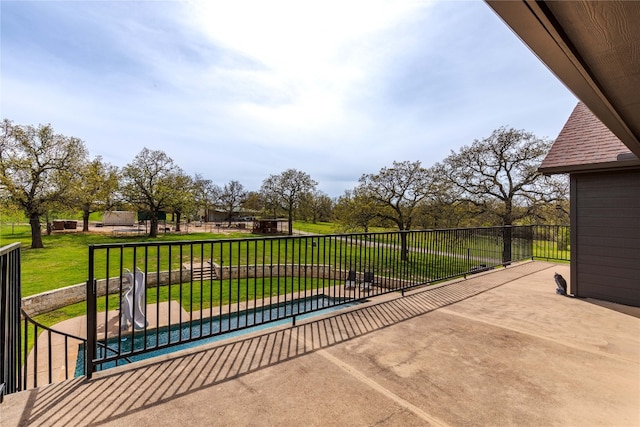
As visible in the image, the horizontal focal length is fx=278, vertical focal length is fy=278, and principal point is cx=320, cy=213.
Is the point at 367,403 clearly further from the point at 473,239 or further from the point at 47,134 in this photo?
the point at 47,134

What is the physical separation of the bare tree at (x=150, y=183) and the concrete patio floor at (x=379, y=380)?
2798cm

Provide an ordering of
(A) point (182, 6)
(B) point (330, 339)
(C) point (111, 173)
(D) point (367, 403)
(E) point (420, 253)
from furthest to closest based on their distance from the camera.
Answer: (C) point (111, 173) < (E) point (420, 253) < (A) point (182, 6) < (B) point (330, 339) < (D) point (367, 403)

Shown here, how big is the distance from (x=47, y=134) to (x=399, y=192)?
2306cm

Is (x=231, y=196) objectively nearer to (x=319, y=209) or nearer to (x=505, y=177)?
(x=319, y=209)

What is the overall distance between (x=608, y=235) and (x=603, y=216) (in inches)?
11.6

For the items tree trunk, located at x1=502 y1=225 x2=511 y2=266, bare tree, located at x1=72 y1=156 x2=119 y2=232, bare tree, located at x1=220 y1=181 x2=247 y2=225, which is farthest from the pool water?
bare tree, located at x1=220 y1=181 x2=247 y2=225

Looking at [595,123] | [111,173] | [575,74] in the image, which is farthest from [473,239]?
[111,173]

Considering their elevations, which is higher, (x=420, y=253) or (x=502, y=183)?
(x=502, y=183)

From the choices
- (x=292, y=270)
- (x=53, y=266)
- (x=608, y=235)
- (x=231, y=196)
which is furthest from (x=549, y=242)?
(x=231, y=196)

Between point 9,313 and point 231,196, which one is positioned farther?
point 231,196

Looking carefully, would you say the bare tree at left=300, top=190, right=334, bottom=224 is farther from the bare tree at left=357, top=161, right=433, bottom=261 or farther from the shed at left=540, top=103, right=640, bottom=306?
the shed at left=540, top=103, right=640, bottom=306

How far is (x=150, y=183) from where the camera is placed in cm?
2664

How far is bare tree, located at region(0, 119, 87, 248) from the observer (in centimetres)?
1678

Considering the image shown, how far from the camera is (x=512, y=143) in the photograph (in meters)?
13.9
